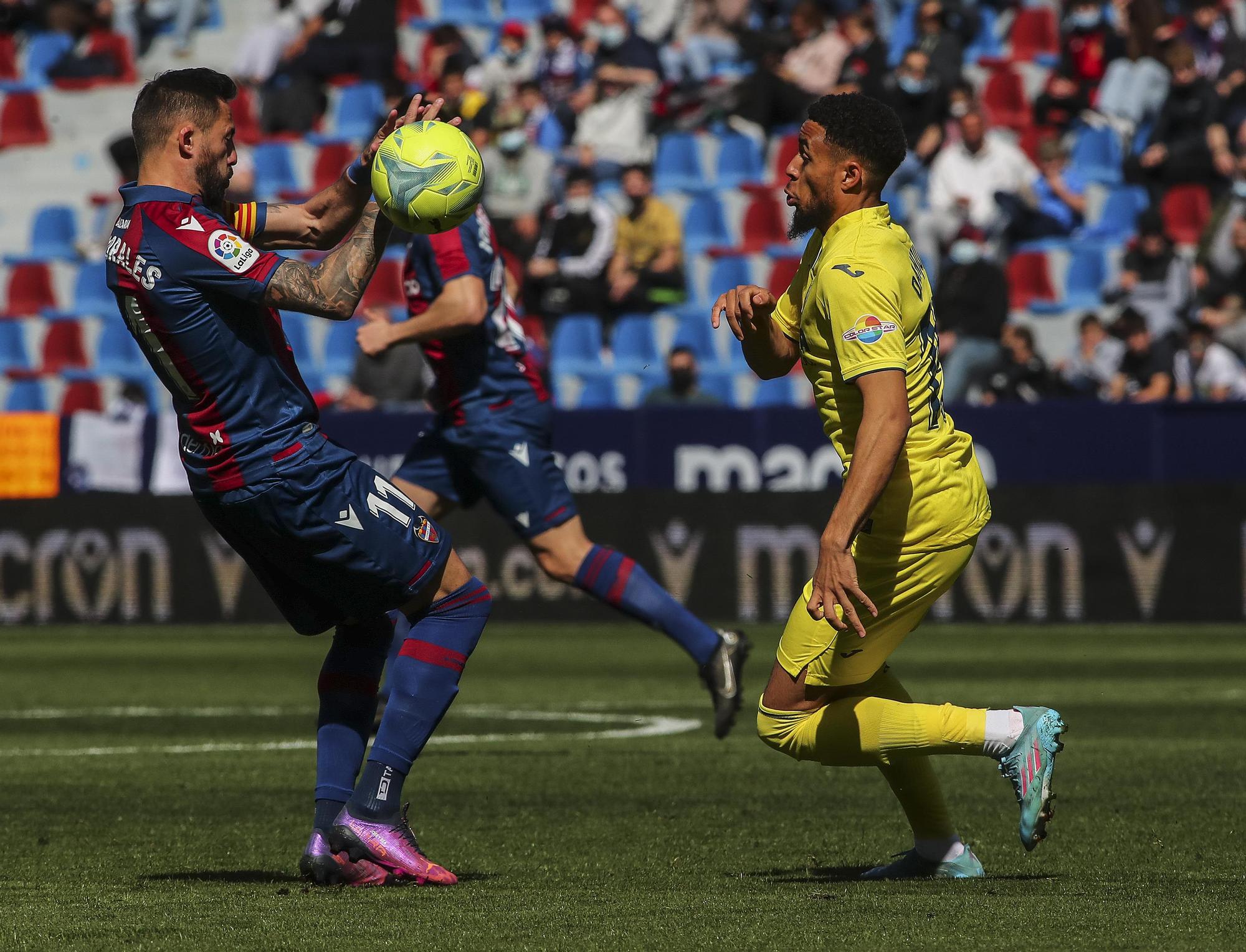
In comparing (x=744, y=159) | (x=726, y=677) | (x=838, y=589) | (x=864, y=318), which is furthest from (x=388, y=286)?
(x=838, y=589)

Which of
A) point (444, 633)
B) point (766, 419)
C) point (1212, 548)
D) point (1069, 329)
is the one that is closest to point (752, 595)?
point (766, 419)

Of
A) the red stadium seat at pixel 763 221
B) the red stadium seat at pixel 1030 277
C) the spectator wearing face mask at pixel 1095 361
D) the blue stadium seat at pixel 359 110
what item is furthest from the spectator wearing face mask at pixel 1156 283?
the blue stadium seat at pixel 359 110

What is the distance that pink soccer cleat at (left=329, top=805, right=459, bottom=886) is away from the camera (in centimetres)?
549

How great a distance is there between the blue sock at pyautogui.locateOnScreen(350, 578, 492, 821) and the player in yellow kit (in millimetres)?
845

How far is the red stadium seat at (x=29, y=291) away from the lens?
72.4 feet

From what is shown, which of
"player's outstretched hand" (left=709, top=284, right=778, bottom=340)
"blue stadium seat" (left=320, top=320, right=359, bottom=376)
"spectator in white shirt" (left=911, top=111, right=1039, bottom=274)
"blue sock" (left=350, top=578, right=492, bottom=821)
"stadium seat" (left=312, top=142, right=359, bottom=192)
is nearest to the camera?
"blue sock" (left=350, top=578, right=492, bottom=821)

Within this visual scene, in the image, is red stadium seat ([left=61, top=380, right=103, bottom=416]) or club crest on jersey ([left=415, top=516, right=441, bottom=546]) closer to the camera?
club crest on jersey ([left=415, top=516, right=441, bottom=546])

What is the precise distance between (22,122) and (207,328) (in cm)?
2008

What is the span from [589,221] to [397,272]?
251cm

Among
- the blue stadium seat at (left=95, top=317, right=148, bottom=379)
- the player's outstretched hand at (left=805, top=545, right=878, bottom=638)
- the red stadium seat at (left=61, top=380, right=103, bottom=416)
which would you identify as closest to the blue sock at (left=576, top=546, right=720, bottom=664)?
the player's outstretched hand at (left=805, top=545, right=878, bottom=638)

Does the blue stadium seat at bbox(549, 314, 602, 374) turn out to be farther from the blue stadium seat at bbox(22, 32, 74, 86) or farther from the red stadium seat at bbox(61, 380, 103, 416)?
the blue stadium seat at bbox(22, 32, 74, 86)

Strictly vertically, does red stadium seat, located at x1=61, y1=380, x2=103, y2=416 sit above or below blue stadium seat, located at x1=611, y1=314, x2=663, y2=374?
below

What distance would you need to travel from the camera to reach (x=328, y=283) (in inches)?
208

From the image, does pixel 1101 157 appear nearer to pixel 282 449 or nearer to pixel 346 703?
pixel 346 703
